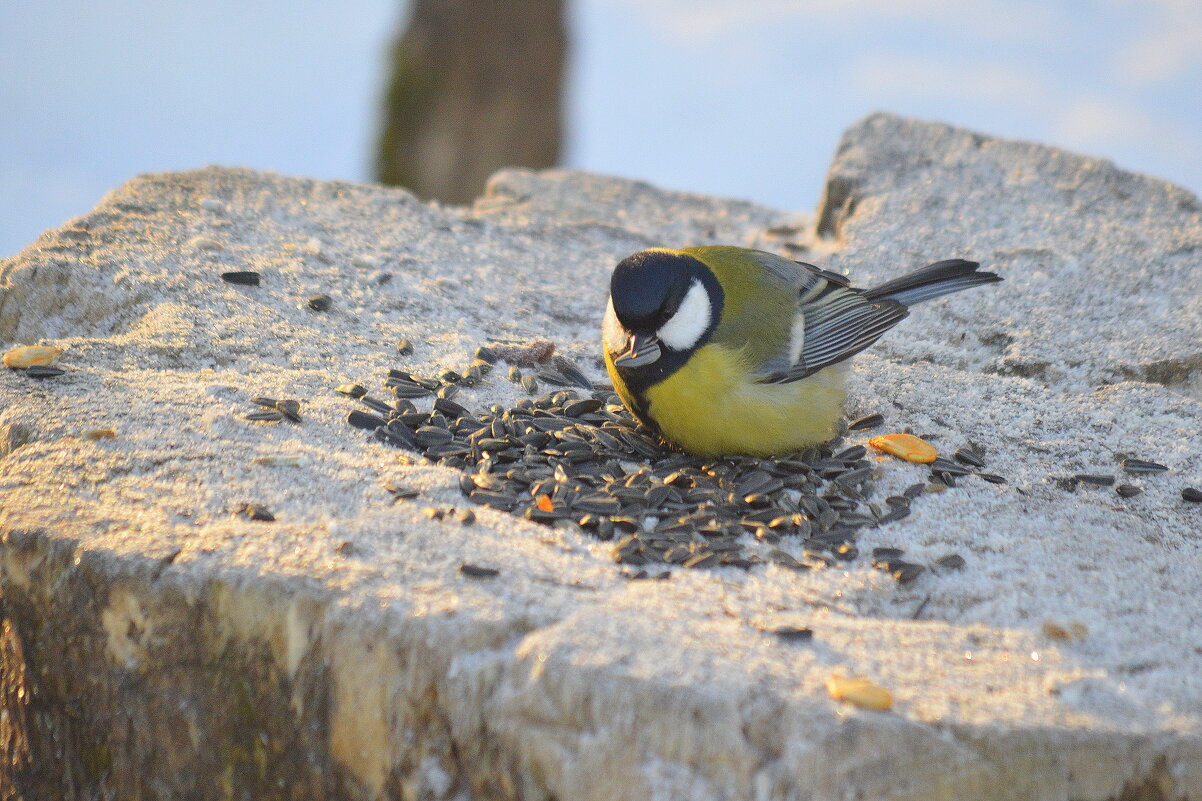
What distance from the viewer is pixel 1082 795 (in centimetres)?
184

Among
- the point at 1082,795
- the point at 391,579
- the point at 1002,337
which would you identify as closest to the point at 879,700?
the point at 1082,795

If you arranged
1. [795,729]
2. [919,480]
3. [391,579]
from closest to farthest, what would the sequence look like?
[795,729], [391,579], [919,480]

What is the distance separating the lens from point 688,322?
10.1 feet

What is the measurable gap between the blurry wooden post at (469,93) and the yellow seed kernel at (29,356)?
17.7 feet

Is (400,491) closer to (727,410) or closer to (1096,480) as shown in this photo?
(727,410)

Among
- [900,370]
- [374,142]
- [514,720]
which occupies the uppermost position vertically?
[374,142]

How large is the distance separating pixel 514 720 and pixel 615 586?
459mm

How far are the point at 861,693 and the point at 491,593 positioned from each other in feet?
2.36

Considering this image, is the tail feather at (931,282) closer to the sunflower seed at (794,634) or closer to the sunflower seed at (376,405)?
the sunflower seed at (376,405)

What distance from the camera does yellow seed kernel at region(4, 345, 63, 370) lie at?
3078 mm

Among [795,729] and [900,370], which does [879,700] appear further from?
[900,370]

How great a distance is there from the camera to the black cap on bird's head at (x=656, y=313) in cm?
294

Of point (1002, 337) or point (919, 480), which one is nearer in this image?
point (919, 480)

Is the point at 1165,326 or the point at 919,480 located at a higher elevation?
the point at 1165,326
